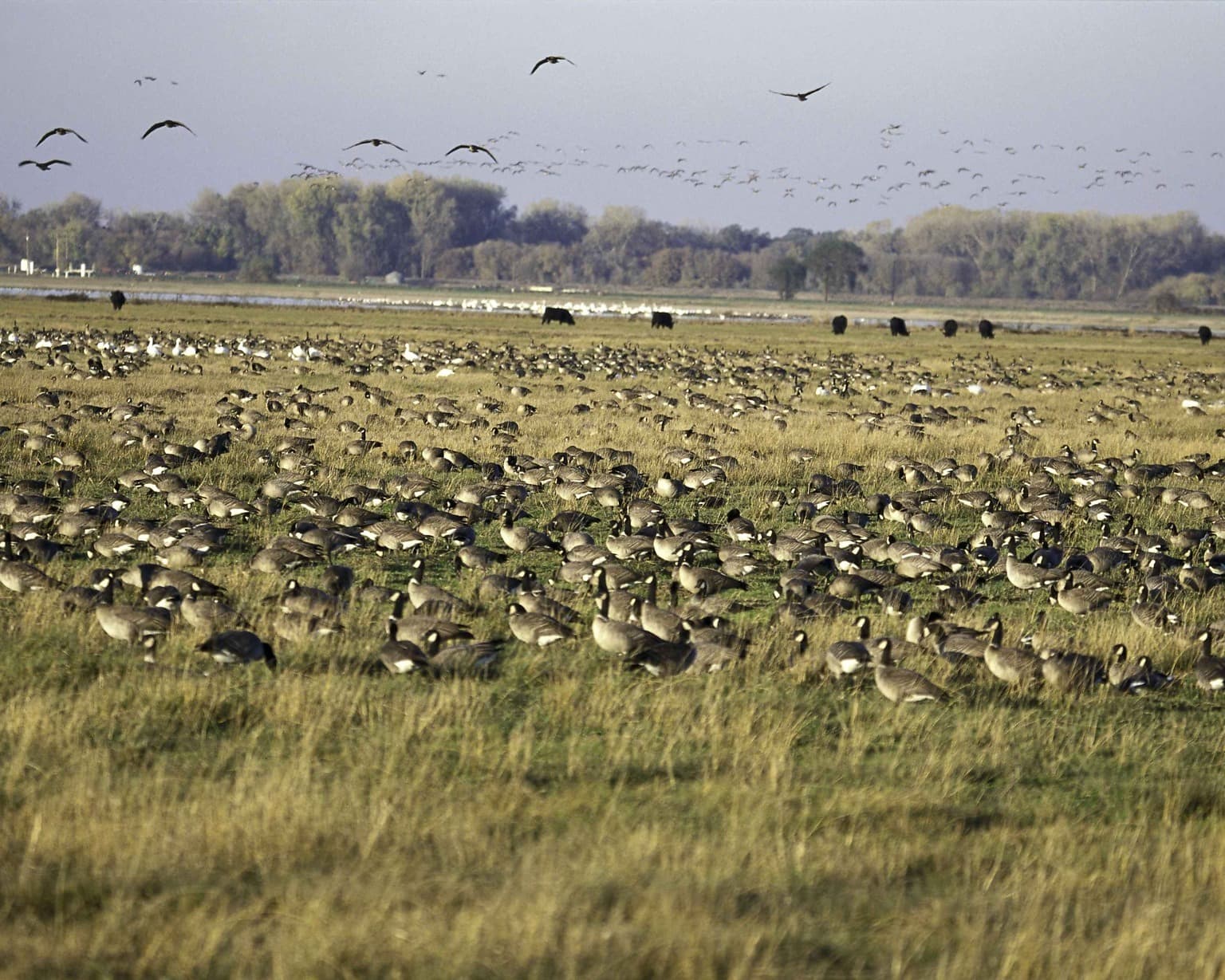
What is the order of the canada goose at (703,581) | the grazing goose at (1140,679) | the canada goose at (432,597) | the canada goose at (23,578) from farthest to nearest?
the canada goose at (703,581) < the canada goose at (23,578) < the canada goose at (432,597) < the grazing goose at (1140,679)

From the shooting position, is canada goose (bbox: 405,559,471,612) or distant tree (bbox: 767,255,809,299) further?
distant tree (bbox: 767,255,809,299)

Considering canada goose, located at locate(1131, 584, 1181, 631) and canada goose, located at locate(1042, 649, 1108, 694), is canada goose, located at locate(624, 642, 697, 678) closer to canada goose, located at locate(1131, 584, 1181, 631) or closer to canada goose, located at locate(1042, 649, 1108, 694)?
canada goose, located at locate(1042, 649, 1108, 694)

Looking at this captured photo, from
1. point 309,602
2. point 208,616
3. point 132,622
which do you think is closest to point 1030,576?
point 309,602

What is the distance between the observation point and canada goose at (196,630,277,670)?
9648 mm

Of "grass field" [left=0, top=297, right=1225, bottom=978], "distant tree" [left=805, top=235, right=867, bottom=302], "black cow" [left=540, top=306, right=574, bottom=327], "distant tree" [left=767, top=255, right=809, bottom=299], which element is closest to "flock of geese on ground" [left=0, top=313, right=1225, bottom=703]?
"grass field" [left=0, top=297, right=1225, bottom=978]

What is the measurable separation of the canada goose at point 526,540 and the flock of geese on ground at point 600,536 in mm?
39

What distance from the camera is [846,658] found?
10078mm

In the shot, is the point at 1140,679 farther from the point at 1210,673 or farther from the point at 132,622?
the point at 132,622

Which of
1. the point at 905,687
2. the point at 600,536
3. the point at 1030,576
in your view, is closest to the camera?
the point at 905,687

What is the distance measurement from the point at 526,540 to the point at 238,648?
566cm

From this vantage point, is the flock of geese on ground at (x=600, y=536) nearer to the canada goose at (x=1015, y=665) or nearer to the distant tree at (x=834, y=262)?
the canada goose at (x=1015, y=665)

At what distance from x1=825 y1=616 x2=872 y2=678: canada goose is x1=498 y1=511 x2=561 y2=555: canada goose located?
540 cm

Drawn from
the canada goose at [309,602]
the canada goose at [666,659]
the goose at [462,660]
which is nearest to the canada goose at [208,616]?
the canada goose at [309,602]

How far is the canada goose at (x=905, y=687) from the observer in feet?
31.4
